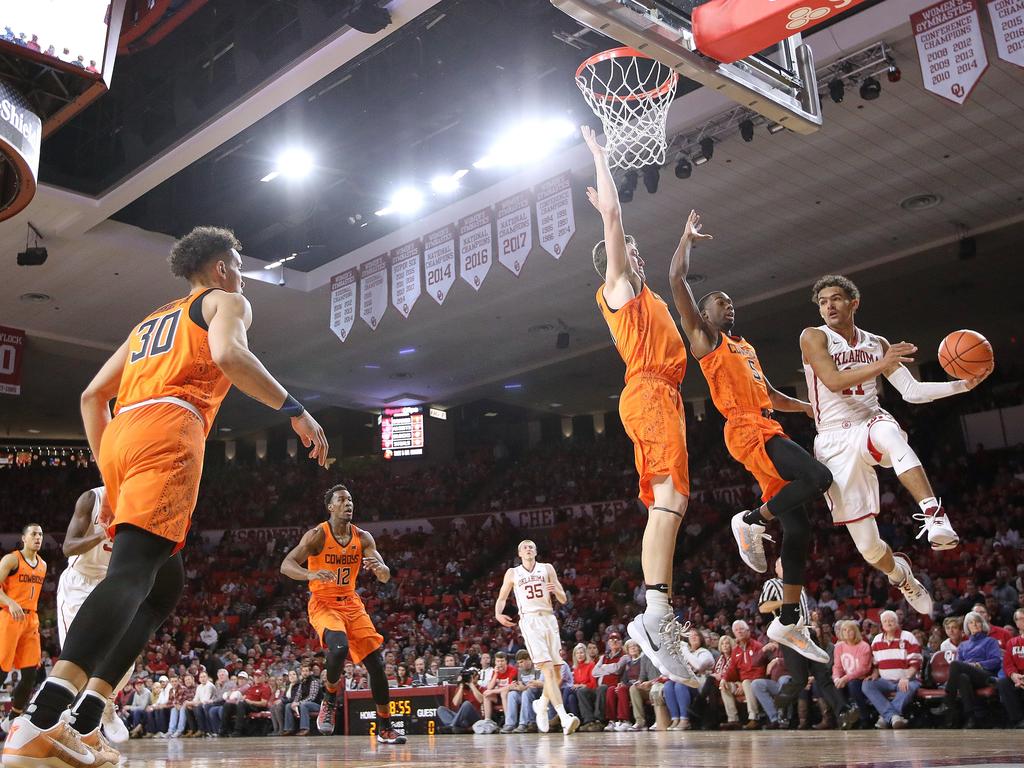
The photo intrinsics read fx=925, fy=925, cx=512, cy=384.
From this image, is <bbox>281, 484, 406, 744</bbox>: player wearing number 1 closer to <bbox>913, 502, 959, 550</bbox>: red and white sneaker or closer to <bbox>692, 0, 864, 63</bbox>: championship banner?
<bbox>913, 502, 959, 550</bbox>: red and white sneaker

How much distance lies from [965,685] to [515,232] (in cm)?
762

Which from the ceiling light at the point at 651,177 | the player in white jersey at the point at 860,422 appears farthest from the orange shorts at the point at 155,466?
the ceiling light at the point at 651,177

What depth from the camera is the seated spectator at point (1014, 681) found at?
805 cm

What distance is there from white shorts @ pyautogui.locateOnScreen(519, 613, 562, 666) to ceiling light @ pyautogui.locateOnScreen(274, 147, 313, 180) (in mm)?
7033

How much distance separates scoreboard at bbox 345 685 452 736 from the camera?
12812mm

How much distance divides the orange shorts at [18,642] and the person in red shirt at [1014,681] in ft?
28.2

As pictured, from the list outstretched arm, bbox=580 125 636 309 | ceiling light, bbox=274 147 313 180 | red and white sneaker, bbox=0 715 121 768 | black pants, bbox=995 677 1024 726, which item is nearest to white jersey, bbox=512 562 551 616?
black pants, bbox=995 677 1024 726

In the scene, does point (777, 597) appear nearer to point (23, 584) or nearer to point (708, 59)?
point (708, 59)

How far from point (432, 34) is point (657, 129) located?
4779mm

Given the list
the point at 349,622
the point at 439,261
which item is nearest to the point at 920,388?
the point at 349,622

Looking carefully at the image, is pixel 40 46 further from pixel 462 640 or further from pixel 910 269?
pixel 910 269

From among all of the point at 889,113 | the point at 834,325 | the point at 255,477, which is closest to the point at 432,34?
the point at 889,113

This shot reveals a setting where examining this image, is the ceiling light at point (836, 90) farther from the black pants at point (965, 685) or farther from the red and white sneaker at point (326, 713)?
the red and white sneaker at point (326, 713)

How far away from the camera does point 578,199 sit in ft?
46.0
